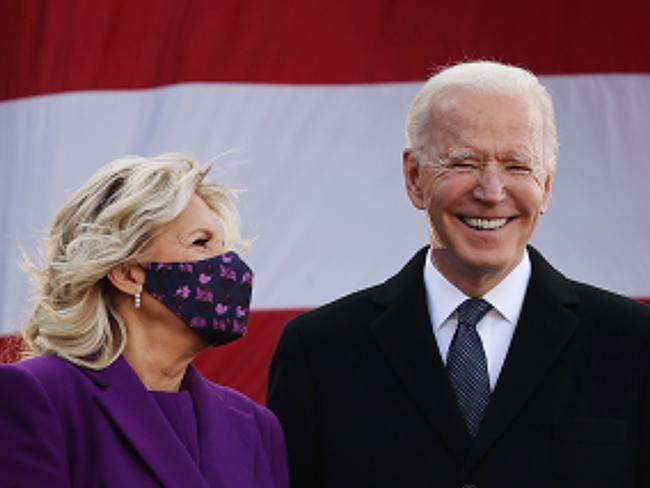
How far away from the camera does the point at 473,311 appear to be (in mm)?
2770

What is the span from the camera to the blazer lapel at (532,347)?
269cm

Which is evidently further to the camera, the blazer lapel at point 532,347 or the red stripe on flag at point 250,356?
the red stripe on flag at point 250,356

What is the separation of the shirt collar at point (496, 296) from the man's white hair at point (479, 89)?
204 millimetres

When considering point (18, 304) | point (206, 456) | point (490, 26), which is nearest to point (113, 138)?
point (18, 304)

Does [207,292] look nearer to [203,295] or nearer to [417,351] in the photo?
[203,295]

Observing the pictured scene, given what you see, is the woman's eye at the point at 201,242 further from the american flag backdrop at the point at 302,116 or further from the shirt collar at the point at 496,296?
the american flag backdrop at the point at 302,116

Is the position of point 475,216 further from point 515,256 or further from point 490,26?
point 490,26

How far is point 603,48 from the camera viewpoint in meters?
4.49

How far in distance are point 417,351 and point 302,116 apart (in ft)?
6.16

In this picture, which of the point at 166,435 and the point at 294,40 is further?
the point at 294,40

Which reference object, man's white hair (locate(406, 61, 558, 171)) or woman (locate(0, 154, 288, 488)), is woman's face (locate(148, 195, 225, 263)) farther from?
man's white hair (locate(406, 61, 558, 171))

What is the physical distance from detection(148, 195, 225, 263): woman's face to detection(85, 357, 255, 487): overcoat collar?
206 millimetres

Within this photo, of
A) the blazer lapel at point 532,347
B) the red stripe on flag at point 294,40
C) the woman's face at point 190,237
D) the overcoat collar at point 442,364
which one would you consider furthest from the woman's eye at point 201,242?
the red stripe on flag at point 294,40

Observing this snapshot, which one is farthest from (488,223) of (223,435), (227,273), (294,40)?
(294,40)
